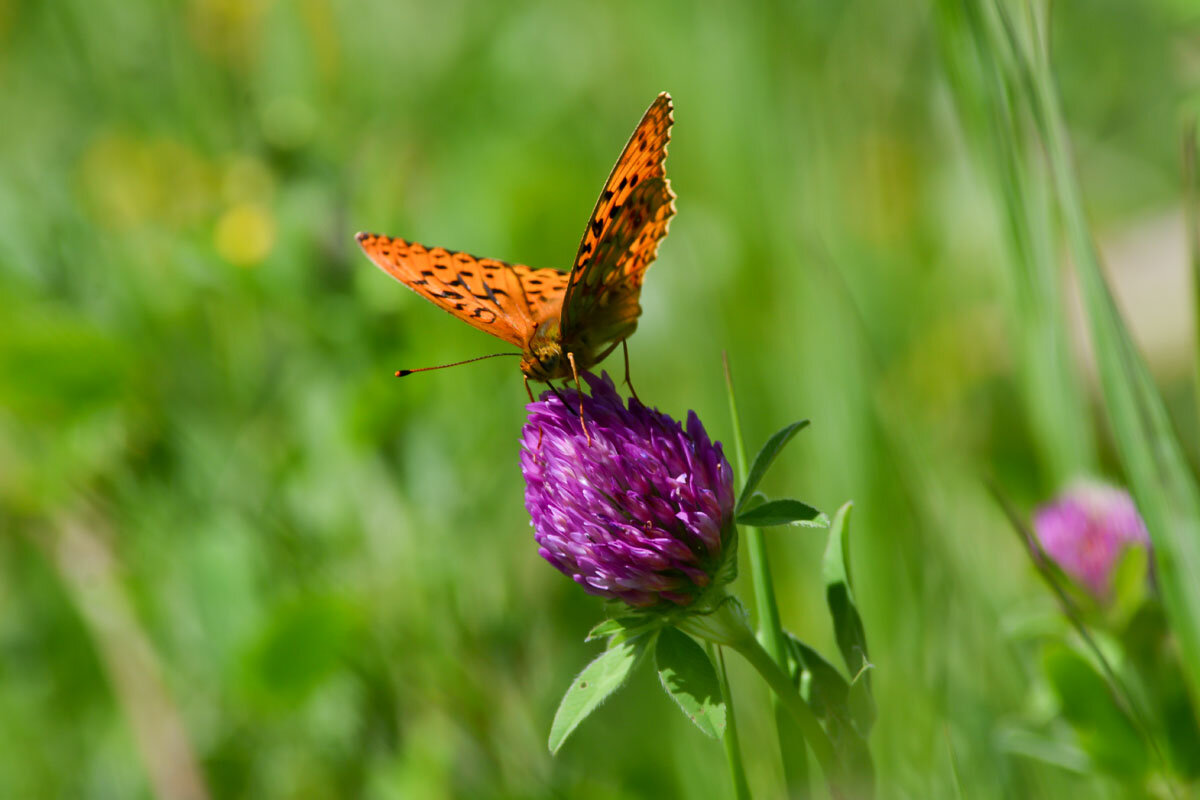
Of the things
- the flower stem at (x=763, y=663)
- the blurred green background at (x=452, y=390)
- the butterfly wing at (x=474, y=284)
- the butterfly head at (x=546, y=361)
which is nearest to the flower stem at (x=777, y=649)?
the flower stem at (x=763, y=663)

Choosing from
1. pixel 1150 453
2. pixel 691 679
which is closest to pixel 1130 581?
pixel 1150 453

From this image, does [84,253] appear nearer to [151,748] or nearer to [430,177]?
[430,177]

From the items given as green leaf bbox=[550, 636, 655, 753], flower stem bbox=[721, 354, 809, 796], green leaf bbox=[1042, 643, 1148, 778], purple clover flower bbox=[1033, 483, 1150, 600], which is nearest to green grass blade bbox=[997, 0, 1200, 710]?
green leaf bbox=[1042, 643, 1148, 778]

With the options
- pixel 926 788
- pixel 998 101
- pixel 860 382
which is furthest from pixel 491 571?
pixel 998 101

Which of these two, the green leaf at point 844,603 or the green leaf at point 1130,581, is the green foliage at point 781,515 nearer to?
the green leaf at point 844,603

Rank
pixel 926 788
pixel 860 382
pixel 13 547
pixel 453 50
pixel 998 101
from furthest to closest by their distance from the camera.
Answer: pixel 453 50 → pixel 13 547 → pixel 860 382 → pixel 998 101 → pixel 926 788
